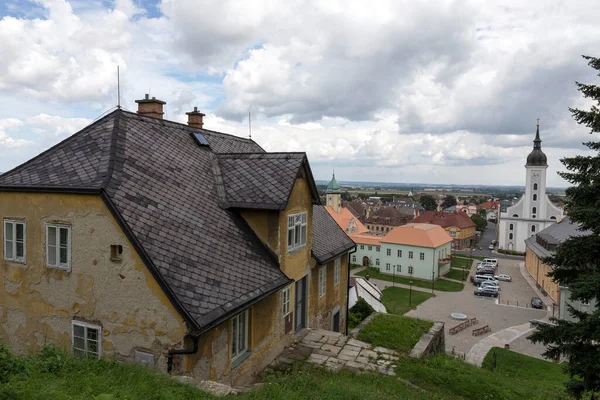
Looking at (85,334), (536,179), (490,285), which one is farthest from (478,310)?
(536,179)

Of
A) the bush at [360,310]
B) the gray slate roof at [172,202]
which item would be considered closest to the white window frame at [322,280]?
the gray slate roof at [172,202]

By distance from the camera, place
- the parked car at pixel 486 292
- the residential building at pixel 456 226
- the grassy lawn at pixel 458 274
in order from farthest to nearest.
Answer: the residential building at pixel 456 226
the grassy lawn at pixel 458 274
the parked car at pixel 486 292

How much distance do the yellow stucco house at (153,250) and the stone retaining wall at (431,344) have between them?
13.9ft

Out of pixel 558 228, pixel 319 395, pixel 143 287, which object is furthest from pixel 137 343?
pixel 558 228

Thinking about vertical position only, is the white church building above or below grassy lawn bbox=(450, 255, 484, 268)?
above

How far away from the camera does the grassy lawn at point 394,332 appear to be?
14.0m

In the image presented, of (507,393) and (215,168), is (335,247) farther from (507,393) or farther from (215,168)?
(507,393)

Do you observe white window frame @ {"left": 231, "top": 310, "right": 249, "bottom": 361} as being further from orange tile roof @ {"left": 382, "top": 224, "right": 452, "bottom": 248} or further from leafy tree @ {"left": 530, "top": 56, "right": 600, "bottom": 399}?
orange tile roof @ {"left": 382, "top": 224, "right": 452, "bottom": 248}

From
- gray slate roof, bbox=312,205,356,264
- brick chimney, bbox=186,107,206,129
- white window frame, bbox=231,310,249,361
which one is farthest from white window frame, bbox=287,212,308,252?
brick chimney, bbox=186,107,206,129

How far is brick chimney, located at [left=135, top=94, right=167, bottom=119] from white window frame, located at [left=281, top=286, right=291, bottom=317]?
8770mm

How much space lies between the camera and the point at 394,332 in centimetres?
1525

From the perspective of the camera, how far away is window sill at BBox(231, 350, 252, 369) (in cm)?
996

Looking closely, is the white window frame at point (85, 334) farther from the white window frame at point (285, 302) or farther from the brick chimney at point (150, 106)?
the brick chimney at point (150, 106)

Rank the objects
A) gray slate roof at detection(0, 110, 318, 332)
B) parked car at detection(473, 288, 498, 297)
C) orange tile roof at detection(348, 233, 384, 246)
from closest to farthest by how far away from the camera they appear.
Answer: gray slate roof at detection(0, 110, 318, 332)
parked car at detection(473, 288, 498, 297)
orange tile roof at detection(348, 233, 384, 246)
